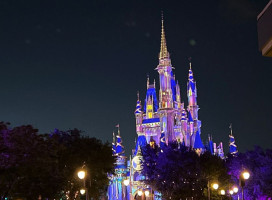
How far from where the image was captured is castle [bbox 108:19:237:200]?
292 ft

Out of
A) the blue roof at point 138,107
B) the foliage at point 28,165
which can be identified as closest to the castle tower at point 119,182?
the blue roof at point 138,107

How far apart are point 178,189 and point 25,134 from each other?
26.5 m

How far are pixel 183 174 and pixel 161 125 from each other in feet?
123

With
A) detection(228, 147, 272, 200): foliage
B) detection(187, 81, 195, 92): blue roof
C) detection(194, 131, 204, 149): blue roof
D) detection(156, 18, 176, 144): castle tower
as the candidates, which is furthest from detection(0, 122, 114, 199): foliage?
detection(187, 81, 195, 92): blue roof

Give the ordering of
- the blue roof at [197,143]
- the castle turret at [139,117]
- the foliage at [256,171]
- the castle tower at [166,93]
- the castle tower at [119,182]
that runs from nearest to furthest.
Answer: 1. the foliage at [256,171]
2. the blue roof at [197,143]
3. the castle tower at [166,93]
4. the castle tower at [119,182]
5. the castle turret at [139,117]

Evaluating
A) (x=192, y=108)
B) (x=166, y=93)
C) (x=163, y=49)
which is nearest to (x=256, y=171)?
(x=166, y=93)

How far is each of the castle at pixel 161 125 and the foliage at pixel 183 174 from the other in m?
32.4

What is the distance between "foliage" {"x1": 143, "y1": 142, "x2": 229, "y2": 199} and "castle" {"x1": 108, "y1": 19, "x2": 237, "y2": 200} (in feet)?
106

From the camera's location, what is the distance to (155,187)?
174ft

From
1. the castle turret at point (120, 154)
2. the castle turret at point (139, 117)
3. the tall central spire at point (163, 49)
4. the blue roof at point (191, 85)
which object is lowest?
the castle turret at point (120, 154)

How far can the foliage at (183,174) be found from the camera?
51466mm

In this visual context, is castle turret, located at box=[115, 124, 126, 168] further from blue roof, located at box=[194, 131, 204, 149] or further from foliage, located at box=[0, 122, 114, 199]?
foliage, located at box=[0, 122, 114, 199]

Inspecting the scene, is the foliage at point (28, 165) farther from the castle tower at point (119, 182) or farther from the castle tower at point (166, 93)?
the castle tower at point (119, 182)

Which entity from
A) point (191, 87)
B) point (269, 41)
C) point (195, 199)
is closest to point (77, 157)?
point (195, 199)
